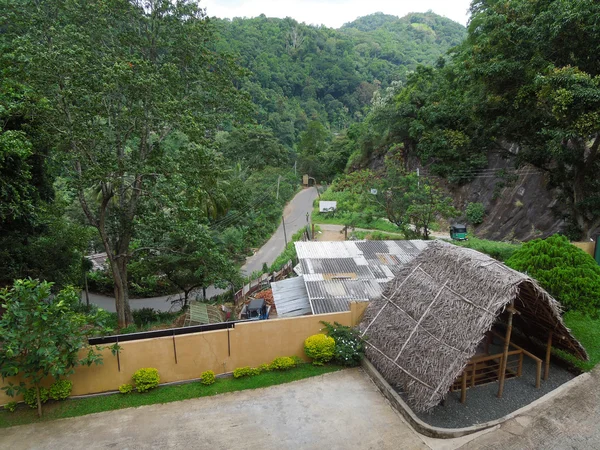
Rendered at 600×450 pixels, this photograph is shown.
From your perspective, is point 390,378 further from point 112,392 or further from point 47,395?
point 47,395

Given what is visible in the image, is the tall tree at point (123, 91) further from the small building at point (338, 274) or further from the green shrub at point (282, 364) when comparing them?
the green shrub at point (282, 364)

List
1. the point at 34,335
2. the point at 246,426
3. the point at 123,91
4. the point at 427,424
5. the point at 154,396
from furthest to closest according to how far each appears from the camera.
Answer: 1. the point at 123,91
2. the point at 154,396
3. the point at 246,426
4. the point at 427,424
5. the point at 34,335

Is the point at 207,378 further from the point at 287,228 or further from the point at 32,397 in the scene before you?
the point at 287,228

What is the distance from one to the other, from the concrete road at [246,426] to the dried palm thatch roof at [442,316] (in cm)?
97

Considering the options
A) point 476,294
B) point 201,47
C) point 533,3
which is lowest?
point 476,294

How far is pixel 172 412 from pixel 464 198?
26.3 metres

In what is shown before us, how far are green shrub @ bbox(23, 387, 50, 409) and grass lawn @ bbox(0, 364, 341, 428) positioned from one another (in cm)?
15

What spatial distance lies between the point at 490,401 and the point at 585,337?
4.49 m

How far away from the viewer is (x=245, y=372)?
31.0 feet

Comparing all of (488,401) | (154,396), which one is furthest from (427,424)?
(154,396)

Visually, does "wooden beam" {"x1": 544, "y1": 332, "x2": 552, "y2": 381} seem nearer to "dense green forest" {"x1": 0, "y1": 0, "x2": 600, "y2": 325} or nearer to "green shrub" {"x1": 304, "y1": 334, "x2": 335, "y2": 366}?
"green shrub" {"x1": 304, "y1": 334, "x2": 335, "y2": 366}

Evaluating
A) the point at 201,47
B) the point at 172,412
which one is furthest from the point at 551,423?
the point at 201,47

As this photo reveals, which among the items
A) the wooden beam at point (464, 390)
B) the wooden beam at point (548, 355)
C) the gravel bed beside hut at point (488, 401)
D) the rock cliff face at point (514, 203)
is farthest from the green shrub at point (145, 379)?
the rock cliff face at point (514, 203)

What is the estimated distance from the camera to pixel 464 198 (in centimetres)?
2858
